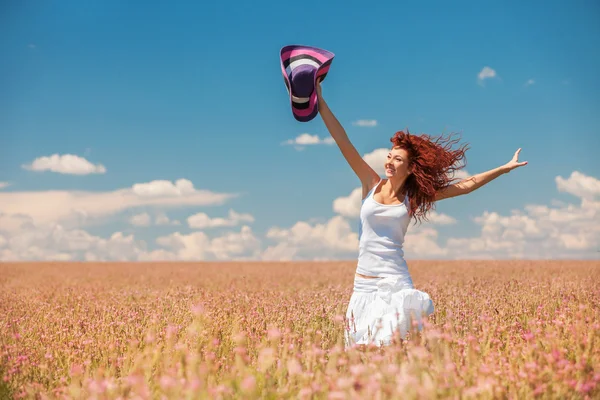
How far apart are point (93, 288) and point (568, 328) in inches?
349

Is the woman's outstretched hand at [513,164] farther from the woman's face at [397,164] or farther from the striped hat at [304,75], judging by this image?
the striped hat at [304,75]

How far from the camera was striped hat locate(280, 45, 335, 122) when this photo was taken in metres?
4.75

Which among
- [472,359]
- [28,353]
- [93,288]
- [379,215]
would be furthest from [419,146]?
[93,288]

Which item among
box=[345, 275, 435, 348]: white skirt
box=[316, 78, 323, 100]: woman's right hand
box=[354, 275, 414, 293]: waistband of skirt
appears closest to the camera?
box=[345, 275, 435, 348]: white skirt

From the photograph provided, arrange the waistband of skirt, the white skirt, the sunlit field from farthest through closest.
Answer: the waistband of skirt → the white skirt → the sunlit field

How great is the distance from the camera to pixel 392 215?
4.55 m

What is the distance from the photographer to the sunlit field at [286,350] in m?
2.91

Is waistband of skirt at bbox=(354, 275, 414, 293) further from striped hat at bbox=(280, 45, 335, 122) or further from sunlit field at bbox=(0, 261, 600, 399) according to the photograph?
striped hat at bbox=(280, 45, 335, 122)

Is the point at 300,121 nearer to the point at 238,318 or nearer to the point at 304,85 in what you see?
the point at 304,85

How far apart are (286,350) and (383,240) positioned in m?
1.44

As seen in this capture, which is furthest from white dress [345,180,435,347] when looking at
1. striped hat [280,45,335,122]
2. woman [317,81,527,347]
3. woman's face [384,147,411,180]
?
striped hat [280,45,335,122]

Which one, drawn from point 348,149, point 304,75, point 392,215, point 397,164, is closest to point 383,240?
point 392,215

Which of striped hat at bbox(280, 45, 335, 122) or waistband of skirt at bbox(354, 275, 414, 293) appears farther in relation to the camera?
striped hat at bbox(280, 45, 335, 122)

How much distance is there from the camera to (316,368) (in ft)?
11.3
